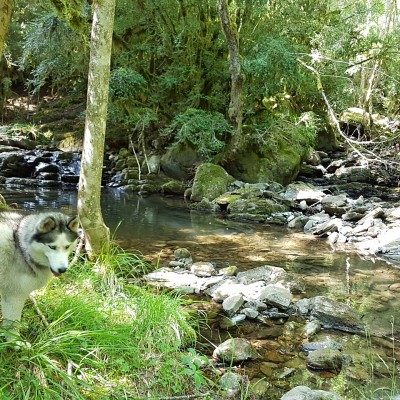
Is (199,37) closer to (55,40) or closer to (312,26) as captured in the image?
(312,26)

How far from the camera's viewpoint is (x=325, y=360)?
4312mm

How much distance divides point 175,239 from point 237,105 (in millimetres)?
7839

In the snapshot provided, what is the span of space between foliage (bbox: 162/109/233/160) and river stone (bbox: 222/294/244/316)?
1013 centimetres

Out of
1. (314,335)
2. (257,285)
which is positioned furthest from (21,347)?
(257,285)

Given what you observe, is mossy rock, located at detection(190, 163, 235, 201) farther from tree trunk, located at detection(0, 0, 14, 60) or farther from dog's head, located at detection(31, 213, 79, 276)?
dog's head, located at detection(31, 213, 79, 276)

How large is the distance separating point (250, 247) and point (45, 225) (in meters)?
6.96

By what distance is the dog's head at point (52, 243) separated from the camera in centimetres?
276

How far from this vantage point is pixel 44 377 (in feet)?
8.90

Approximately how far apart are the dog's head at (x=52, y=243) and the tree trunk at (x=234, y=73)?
1323 cm

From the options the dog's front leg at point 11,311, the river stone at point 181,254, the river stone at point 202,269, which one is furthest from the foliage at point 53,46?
the dog's front leg at point 11,311

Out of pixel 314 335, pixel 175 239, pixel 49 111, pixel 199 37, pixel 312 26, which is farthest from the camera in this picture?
pixel 49 111

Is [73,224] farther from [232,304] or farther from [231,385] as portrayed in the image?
[232,304]

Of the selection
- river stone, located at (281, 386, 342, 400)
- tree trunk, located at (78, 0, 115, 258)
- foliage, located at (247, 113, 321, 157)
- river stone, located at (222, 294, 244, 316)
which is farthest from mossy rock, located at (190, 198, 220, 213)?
river stone, located at (281, 386, 342, 400)

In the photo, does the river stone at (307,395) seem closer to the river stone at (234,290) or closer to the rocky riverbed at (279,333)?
the rocky riverbed at (279,333)
